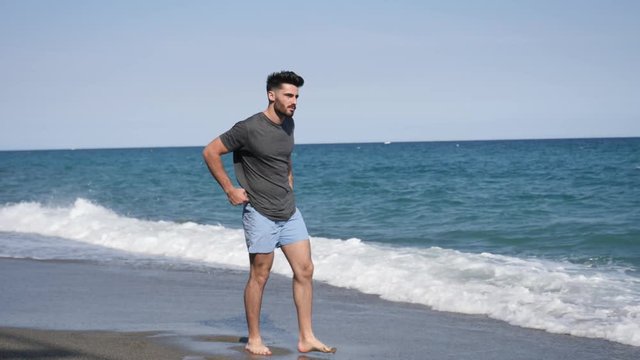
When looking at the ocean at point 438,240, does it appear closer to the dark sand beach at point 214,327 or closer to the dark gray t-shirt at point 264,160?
the dark sand beach at point 214,327

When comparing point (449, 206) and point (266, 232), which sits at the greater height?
point (266, 232)

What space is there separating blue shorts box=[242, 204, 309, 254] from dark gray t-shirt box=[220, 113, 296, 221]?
0.15 ft

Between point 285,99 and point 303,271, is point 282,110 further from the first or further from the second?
point 303,271

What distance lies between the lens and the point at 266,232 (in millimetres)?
5176

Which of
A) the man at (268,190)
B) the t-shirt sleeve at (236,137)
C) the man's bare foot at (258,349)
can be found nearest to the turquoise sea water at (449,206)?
the man at (268,190)

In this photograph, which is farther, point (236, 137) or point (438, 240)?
point (438, 240)

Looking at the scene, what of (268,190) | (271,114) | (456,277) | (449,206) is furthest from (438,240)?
(271,114)

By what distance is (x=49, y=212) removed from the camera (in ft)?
60.5

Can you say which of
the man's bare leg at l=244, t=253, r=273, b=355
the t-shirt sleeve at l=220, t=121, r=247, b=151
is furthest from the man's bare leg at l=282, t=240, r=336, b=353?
the t-shirt sleeve at l=220, t=121, r=247, b=151

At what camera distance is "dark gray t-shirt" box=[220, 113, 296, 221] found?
16.7 feet

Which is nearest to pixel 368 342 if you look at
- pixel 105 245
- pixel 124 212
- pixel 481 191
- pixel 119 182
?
pixel 105 245

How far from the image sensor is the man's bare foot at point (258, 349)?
5246 millimetres

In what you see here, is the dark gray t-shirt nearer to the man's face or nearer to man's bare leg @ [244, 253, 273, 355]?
the man's face

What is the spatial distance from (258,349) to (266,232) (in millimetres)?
799
